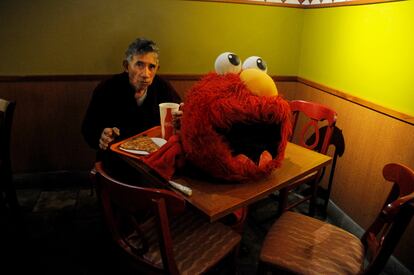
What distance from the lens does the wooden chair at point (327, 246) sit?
120cm

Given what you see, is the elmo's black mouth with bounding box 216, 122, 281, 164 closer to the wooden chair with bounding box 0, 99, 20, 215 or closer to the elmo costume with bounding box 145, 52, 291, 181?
the elmo costume with bounding box 145, 52, 291, 181

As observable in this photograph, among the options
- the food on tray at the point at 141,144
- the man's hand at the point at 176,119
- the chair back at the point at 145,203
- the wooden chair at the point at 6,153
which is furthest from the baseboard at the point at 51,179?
the chair back at the point at 145,203

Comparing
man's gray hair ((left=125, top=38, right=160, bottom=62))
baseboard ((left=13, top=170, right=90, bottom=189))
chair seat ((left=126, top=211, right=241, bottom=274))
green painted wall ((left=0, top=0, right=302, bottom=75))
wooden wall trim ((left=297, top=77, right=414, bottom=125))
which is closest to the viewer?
chair seat ((left=126, top=211, right=241, bottom=274))

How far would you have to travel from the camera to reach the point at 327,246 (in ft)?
4.53

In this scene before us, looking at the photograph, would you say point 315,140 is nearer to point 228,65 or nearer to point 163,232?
point 228,65

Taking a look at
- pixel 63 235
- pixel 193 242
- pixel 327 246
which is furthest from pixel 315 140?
pixel 63 235

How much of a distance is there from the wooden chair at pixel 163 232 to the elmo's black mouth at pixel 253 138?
0.90ft

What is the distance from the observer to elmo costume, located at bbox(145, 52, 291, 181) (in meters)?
1.11

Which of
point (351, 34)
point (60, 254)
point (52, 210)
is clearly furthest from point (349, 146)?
point (52, 210)

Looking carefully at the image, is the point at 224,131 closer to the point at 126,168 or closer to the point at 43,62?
the point at 126,168

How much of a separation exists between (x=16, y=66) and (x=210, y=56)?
1.48 meters

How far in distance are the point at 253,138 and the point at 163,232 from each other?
465mm

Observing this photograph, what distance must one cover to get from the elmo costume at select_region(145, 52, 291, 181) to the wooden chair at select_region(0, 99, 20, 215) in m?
1.06

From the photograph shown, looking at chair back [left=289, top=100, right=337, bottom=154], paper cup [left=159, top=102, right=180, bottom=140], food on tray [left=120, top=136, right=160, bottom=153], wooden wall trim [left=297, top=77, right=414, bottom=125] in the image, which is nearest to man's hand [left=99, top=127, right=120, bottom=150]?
food on tray [left=120, top=136, right=160, bottom=153]
